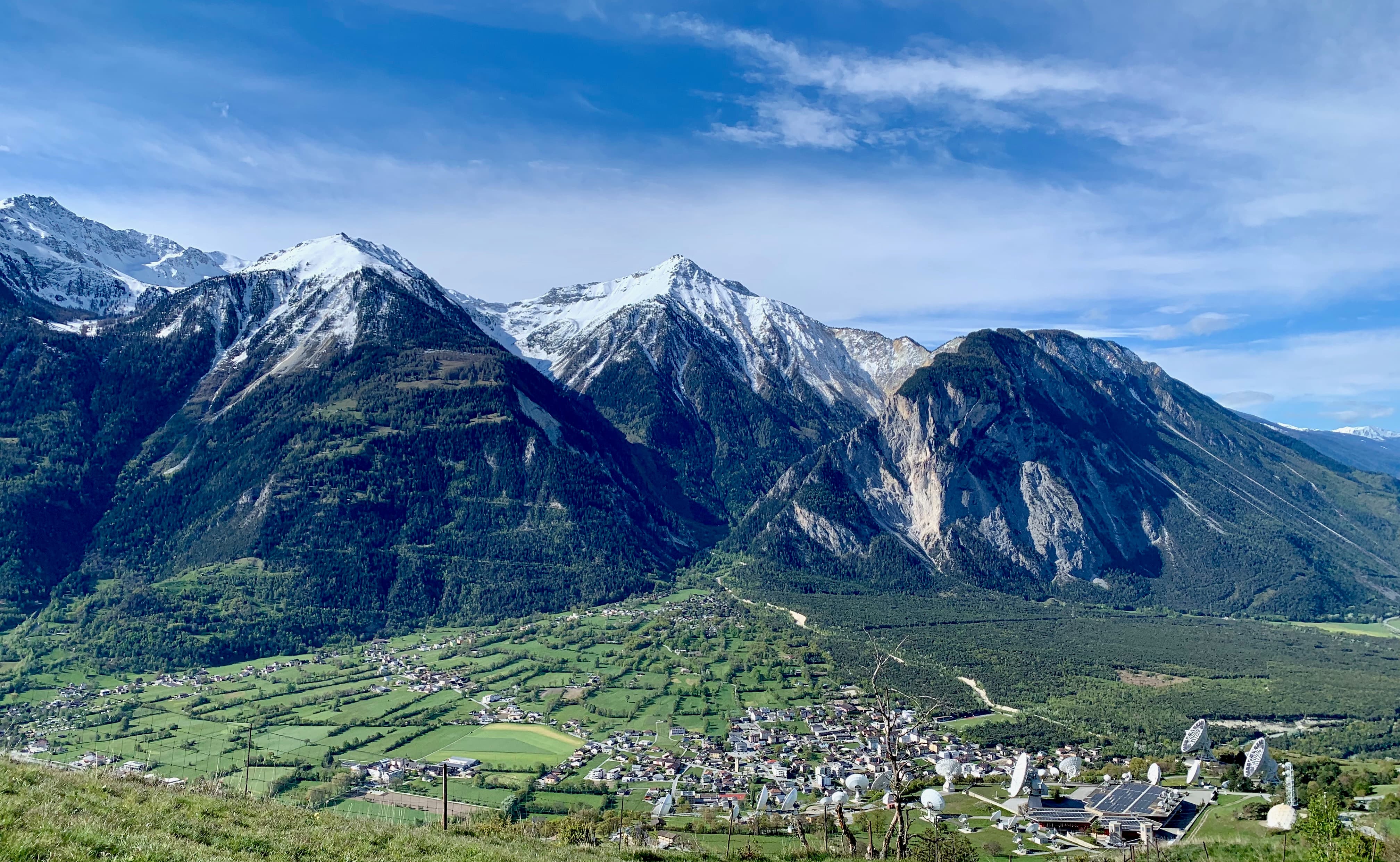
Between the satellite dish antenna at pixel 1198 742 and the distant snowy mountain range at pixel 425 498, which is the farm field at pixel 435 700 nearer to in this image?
the distant snowy mountain range at pixel 425 498

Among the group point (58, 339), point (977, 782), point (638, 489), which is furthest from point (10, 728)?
point (638, 489)

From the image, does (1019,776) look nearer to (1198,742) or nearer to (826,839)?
(1198,742)

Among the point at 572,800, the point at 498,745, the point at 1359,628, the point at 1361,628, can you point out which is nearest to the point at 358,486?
the point at 498,745

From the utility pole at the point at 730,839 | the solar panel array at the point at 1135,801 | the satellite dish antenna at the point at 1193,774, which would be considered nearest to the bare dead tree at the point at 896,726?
the utility pole at the point at 730,839

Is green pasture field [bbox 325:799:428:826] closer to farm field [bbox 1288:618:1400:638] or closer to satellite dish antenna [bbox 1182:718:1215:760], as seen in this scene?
satellite dish antenna [bbox 1182:718:1215:760]

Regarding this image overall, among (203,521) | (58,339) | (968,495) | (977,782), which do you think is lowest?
(977,782)

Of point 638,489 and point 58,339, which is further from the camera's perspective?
point 638,489

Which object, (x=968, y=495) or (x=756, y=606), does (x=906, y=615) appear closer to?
(x=756, y=606)
